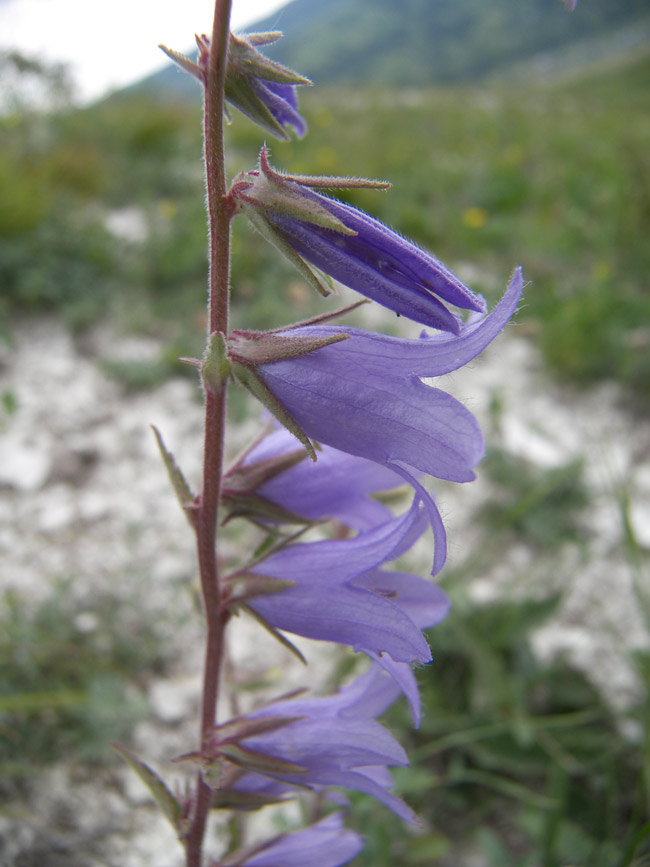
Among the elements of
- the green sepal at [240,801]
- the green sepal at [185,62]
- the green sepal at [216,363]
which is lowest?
the green sepal at [240,801]

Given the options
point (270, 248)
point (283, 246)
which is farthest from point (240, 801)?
point (270, 248)

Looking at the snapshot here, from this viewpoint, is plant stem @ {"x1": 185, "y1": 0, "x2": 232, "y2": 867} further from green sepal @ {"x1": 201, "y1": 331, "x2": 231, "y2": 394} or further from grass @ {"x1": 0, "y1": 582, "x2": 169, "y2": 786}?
grass @ {"x1": 0, "y1": 582, "x2": 169, "y2": 786}

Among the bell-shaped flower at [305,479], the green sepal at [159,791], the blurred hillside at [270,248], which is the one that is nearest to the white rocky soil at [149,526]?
the blurred hillside at [270,248]

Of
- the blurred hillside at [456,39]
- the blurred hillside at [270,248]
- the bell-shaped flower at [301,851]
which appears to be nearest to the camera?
the bell-shaped flower at [301,851]

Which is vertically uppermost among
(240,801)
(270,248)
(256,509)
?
(270,248)

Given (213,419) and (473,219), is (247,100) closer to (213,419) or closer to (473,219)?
(213,419)

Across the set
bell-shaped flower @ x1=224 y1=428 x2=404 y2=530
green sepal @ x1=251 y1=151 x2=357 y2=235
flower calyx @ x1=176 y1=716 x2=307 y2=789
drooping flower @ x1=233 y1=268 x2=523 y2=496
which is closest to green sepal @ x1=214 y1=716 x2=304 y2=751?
flower calyx @ x1=176 y1=716 x2=307 y2=789

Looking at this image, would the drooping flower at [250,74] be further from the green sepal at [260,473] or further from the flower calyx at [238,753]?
the flower calyx at [238,753]
